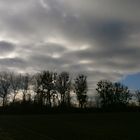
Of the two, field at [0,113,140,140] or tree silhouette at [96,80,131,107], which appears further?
tree silhouette at [96,80,131,107]

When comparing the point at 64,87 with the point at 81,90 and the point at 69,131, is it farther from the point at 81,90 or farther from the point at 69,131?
the point at 69,131

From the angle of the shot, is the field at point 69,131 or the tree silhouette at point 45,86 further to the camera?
the tree silhouette at point 45,86

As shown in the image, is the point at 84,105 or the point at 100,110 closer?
the point at 100,110

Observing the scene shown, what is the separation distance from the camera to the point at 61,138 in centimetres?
2670

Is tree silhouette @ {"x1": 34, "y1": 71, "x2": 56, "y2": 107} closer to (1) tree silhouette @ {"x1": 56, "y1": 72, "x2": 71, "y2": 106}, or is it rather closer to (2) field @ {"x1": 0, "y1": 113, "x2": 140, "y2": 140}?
(1) tree silhouette @ {"x1": 56, "y1": 72, "x2": 71, "y2": 106}

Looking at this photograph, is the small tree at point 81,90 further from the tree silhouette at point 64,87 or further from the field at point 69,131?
the field at point 69,131

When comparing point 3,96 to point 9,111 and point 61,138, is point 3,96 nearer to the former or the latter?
point 9,111

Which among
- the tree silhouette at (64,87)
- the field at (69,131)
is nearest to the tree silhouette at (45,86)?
the tree silhouette at (64,87)

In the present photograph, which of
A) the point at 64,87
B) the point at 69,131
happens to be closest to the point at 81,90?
the point at 64,87

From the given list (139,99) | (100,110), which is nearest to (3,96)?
(100,110)

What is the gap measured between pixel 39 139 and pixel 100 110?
77181 mm

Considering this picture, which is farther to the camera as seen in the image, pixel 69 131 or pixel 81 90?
pixel 81 90

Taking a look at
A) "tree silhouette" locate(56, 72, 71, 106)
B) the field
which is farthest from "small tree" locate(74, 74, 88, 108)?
the field

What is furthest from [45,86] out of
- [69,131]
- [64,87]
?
[69,131]
